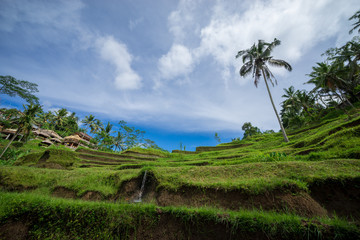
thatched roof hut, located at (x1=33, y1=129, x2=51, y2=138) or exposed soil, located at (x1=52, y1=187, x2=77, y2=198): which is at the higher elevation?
thatched roof hut, located at (x1=33, y1=129, x2=51, y2=138)

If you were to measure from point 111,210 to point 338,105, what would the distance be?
35.3 m

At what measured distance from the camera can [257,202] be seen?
3947mm

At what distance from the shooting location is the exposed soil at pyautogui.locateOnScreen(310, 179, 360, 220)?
3266 mm

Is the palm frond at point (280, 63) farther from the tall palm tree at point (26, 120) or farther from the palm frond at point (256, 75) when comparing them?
the tall palm tree at point (26, 120)

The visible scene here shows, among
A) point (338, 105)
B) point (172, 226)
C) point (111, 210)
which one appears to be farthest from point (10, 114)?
point (338, 105)

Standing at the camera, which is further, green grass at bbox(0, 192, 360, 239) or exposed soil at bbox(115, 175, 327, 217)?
exposed soil at bbox(115, 175, 327, 217)

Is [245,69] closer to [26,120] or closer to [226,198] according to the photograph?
[226,198]

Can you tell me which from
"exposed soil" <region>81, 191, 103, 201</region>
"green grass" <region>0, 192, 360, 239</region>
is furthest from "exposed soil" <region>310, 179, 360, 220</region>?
"exposed soil" <region>81, 191, 103, 201</region>

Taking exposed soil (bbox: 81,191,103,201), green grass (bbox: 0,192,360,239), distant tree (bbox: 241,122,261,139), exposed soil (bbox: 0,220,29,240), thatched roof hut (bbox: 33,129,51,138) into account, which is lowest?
exposed soil (bbox: 0,220,29,240)

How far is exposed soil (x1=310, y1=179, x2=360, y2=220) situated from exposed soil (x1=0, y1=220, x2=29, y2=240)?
814 cm

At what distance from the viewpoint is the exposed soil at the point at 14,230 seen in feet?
12.6

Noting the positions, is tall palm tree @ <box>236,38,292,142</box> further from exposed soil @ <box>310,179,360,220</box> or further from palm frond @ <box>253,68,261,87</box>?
Result: exposed soil @ <box>310,179,360,220</box>

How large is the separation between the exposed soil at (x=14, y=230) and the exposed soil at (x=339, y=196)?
8140 millimetres

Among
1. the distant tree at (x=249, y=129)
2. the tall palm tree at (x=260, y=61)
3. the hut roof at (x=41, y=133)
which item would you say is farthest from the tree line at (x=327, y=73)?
the hut roof at (x=41, y=133)
